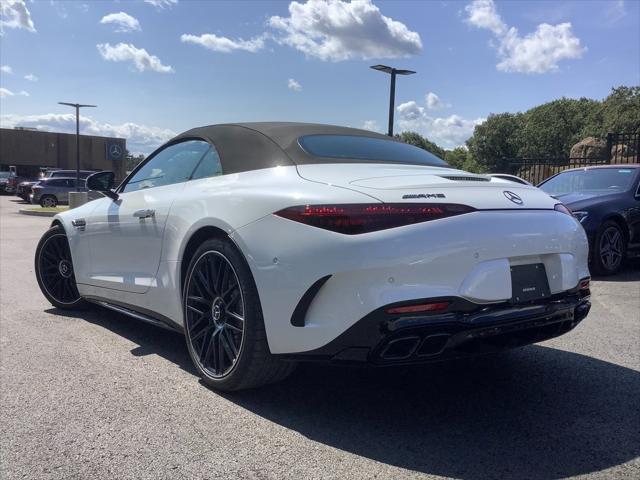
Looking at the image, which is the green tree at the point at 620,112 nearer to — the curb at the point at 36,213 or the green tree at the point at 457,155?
the green tree at the point at 457,155

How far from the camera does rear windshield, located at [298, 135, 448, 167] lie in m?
3.43

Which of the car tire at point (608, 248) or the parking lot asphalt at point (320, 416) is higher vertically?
the car tire at point (608, 248)

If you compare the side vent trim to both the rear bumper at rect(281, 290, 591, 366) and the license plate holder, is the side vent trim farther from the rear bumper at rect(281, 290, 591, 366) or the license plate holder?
the license plate holder

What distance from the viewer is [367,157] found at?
3.55m

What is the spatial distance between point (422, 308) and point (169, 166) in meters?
2.38

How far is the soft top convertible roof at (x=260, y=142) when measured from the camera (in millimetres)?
3254

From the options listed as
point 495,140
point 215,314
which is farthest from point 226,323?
point 495,140

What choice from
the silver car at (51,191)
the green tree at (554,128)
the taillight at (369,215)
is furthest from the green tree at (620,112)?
the taillight at (369,215)

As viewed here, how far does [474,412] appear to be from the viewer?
2.98 meters

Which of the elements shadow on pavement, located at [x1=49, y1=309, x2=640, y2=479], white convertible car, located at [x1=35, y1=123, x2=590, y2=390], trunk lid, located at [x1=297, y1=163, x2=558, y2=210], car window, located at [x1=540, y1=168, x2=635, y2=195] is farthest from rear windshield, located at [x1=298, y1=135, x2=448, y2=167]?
car window, located at [x1=540, y1=168, x2=635, y2=195]

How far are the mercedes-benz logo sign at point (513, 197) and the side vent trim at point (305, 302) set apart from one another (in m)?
1.10

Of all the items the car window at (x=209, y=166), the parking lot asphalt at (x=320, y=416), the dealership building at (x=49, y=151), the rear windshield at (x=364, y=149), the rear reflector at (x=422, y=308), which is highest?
the dealership building at (x=49, y=151)

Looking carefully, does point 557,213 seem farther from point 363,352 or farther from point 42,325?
point 42,325

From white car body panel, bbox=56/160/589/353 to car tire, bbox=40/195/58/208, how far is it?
2534 centimetres
